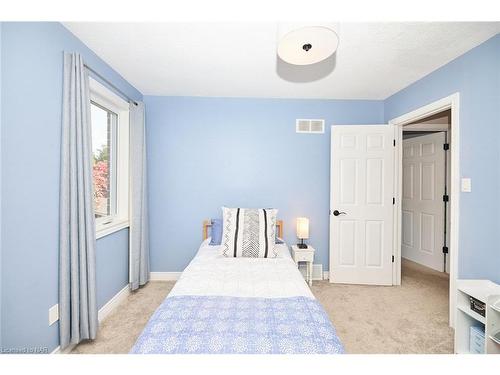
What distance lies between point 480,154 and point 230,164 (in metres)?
2.53

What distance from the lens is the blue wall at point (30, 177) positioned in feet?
4.33

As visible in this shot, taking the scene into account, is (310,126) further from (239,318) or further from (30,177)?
(30,177)

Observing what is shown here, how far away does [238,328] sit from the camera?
122 cm

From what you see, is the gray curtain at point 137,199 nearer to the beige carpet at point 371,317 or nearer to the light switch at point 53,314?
the beige carpet at point 371,317

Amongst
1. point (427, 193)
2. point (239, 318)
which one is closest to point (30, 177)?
point (239, 318)

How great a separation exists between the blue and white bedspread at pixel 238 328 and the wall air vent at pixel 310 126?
7.66 ft

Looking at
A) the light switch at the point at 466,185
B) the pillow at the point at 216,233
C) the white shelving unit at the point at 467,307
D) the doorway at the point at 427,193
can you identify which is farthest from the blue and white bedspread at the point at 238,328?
the doorway at the point at 427,193

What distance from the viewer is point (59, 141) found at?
167 centimetres

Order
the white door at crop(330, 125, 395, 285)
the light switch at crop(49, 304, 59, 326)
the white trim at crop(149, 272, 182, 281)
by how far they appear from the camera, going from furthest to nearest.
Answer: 1. the white trim at crop(149, 272, 182, 281)
2. the white door at crop(330, 125, 395, 285)
3. the light switch at crop(49, 304, 59, 326)

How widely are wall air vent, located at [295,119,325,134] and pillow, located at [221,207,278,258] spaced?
1304 millimetres

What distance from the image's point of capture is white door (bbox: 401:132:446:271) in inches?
143

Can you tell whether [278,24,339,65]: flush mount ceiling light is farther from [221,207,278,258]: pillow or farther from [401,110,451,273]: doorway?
[401,110,451,273]: doorway

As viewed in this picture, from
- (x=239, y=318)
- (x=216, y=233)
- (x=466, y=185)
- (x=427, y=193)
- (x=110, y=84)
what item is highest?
(x=110, y=84)

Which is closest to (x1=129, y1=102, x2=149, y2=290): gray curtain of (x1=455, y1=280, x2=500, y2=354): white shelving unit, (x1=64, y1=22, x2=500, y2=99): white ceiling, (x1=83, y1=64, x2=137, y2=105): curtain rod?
(x1=83, y1=64, x2=137, y2=105): curtain rod
